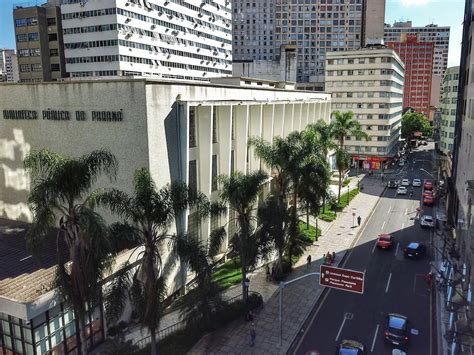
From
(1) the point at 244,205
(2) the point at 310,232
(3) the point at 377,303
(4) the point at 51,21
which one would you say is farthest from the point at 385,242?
(4) the point at 51,21

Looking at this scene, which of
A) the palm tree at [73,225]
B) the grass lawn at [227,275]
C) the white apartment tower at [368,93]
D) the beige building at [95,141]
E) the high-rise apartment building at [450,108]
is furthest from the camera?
the white apartment tower at [368,93]

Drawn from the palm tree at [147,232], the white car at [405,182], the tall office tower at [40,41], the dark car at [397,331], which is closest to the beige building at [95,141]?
the palm tree at [147,232]

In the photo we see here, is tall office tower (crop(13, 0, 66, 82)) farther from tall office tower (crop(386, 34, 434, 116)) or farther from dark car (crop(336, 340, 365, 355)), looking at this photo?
tall office tower (crop(386, 34, 434, 116))

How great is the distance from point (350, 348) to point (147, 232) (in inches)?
538

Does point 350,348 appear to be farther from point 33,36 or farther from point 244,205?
point 33,36

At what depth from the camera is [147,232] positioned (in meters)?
20.8

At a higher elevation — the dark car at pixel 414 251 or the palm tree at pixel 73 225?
A: the palm tree at pixel 73 225

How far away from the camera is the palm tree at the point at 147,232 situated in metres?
20.4

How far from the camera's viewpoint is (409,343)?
2598 centimetres

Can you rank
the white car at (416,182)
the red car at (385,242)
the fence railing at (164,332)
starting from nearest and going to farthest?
1. the fence railing at (164,332)
2. the red car at (385,242)
3. the white car at (416,182)

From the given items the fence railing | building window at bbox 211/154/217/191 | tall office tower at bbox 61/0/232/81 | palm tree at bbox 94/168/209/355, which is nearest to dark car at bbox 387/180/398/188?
building window at bbox 211/154/217/191

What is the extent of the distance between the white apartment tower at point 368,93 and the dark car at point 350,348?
69.3m

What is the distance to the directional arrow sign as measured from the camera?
72.9 feet

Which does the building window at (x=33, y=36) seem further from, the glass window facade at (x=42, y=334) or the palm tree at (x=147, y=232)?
the palm tree at (x=147, y=232)
